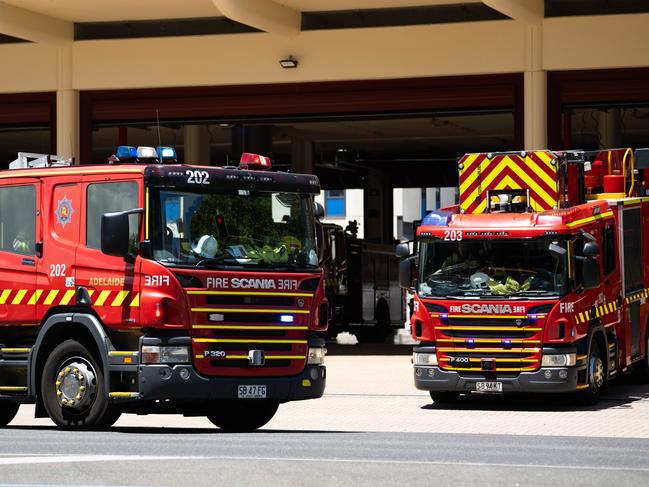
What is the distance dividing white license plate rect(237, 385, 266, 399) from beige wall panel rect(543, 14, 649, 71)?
15.2 metres

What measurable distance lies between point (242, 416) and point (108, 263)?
106 inches

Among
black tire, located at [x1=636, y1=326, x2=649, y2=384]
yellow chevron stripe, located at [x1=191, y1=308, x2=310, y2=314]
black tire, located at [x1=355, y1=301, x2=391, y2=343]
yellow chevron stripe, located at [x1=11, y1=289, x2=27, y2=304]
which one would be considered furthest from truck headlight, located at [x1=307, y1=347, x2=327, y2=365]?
black tire, located at [x1=355, y1=301, x2=391, y2=343]

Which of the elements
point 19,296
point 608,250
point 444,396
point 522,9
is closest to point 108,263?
point 19,296

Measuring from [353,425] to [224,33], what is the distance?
14.5 meters

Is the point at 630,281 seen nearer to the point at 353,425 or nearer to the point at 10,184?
the point at 353,425

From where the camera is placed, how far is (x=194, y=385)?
51.8 feet

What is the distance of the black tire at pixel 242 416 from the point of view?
17.6 m

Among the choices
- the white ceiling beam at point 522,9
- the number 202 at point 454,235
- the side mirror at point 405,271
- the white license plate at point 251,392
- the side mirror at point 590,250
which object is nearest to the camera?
the white license plate at point 251,392

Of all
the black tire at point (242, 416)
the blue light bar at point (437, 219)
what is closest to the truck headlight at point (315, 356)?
the black tire at point (242, 416)

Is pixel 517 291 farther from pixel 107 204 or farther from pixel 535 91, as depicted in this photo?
pixel 535 91

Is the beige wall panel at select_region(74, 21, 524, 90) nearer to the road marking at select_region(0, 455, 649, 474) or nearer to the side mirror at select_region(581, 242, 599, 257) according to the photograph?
the side mirror at select_region(581, 242, 599, 257)

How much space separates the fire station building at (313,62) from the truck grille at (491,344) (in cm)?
892

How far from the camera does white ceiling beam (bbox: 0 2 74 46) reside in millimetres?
29969

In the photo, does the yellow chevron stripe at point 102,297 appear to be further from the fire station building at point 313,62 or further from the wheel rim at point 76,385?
the fire station building at point 313,62
